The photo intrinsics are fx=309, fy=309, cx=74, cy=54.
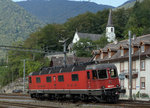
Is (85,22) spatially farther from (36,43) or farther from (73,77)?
(73,77)

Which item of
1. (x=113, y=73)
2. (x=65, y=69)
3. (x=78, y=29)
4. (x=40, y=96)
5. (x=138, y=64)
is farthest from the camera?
(x=78, y=29)

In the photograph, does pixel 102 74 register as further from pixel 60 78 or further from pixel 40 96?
pixel 40 96

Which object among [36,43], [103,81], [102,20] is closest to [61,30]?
[36,43]

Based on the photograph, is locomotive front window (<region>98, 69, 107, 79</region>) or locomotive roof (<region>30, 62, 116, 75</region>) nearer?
locomotive front window (<region>98, 69, 107, 79</region>)

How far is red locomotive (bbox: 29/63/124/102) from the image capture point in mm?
25297

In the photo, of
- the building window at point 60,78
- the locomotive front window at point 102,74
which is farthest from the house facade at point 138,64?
the locomotive front window at point 102,74

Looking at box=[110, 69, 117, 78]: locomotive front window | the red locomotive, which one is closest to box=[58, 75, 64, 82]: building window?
the red locomotive

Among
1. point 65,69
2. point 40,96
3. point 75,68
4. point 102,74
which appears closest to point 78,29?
point 40,96

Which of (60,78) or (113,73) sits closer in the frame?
(113,73)

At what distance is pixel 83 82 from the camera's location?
1053 inches

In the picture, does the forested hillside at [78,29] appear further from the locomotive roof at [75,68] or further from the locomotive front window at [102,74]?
the locomotive front window at [102,74]

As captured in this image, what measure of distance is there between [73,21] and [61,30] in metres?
17.8

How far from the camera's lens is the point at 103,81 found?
25.5 metres

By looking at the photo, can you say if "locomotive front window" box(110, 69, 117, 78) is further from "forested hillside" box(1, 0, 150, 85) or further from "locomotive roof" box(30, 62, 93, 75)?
"forested hillside" box(1, 0, 150, 85)
